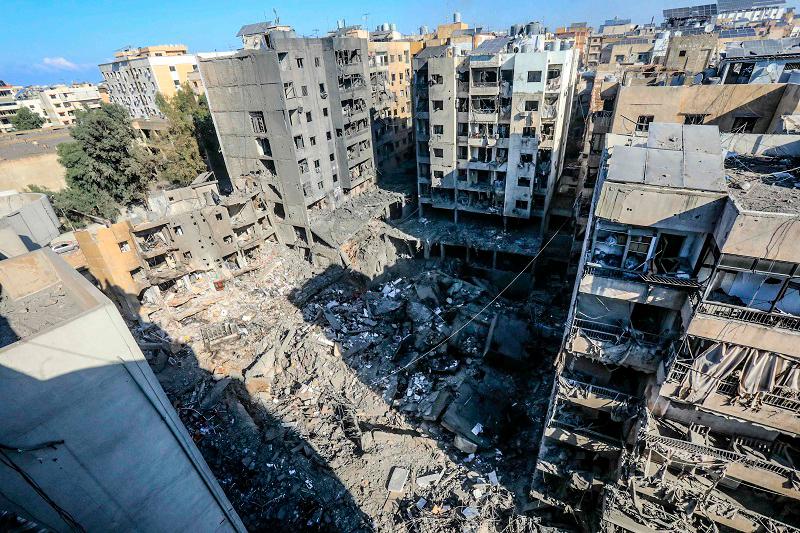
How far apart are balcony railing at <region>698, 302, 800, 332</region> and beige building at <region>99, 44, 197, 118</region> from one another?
62.0m

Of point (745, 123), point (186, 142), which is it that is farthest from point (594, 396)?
point (186, 142)

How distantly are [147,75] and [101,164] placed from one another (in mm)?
31834

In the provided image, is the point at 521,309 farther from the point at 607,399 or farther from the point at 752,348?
the point at 752,348

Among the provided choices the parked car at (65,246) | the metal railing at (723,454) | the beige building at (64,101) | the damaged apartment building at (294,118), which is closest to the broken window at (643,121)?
the metal railing at (723,454)

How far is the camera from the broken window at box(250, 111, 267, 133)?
29641mm

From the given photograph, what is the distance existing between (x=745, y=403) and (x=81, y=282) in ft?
48.3

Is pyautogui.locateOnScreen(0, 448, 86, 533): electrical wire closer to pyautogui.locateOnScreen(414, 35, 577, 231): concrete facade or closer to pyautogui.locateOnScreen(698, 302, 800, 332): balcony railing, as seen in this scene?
pyautogui.locateOnScreen(698, 302, 800, 332): balcony railing

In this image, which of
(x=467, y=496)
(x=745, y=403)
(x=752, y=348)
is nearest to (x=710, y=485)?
(x=745, y=403)

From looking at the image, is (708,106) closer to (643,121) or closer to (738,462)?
(643,121)

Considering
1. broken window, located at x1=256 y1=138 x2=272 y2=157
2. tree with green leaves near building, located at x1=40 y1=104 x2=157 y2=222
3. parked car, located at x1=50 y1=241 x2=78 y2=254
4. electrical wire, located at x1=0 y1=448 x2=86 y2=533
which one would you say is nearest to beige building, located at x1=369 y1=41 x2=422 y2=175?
broken window, located at x1=256 y1=138 x2=272 y2=157

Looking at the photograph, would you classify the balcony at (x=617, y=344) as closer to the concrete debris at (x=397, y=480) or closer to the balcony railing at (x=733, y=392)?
the balcony railing at (x=733, y=392)

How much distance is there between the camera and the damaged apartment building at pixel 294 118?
28.4 metres

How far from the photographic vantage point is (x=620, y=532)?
11320mm

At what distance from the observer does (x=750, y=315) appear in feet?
28.6
